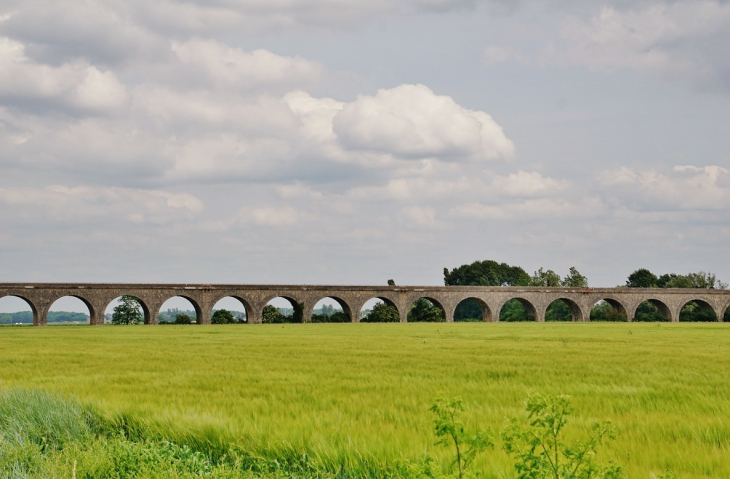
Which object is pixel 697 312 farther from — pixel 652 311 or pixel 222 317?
pixel 222 317

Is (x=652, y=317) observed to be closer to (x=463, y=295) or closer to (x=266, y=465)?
(x=463, y=295)

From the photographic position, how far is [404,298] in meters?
65.1

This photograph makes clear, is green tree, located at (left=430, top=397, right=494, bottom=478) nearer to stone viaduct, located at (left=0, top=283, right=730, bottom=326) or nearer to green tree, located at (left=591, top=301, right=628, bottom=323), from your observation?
stone viaduct, located at (left=0, top=283, right=730, bottom=326)

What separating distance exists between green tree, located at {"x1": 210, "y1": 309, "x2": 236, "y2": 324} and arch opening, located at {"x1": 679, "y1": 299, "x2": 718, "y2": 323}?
49.5 m

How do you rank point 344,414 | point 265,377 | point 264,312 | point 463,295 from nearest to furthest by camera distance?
1. point 344,414
2. point 265,377
3. point 264,312
4. point 463,295

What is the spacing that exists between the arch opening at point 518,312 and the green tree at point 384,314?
14.5 metres

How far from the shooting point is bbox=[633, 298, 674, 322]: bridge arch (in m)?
73.4

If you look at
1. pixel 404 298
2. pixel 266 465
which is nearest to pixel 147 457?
pixel 266 465

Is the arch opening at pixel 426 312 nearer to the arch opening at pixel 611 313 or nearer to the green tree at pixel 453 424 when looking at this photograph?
the arch opening at pixel 611 313

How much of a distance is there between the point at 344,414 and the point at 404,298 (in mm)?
58404

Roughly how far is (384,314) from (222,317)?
15286mm

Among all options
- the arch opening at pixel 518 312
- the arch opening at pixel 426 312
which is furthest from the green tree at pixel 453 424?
the arch opening at pixel 518 312

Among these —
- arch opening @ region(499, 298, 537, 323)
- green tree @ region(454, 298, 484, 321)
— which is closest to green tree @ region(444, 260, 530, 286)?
green tree @ region(454, 298, 484, 321)

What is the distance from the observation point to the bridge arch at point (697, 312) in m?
74.2
